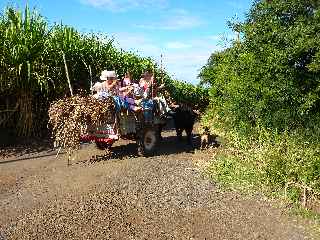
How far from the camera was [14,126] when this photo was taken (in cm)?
1386

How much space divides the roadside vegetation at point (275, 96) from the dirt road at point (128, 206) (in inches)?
48.2

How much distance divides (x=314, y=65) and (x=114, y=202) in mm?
5817

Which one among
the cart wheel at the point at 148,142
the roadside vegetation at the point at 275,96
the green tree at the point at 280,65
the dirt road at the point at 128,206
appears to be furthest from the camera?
the cart wheel at the point at 148,142

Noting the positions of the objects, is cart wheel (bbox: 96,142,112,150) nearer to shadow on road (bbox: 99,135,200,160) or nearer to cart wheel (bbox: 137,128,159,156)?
shadow on road (bbox: 99,135,200,160)

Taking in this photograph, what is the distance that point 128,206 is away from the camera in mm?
7691

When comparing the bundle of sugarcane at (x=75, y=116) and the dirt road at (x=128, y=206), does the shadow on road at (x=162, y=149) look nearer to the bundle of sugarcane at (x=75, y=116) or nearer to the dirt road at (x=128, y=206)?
the dirt road at (x=128, y=206)

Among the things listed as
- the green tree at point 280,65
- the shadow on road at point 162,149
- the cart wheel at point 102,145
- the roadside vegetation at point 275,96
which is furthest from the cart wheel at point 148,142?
the green tree at point 280,65

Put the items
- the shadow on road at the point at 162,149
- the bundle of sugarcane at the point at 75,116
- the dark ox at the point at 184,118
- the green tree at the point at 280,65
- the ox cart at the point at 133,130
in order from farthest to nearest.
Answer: the dark ox at the point at 184,118
the shadow on road at the point at 162,149
the green tree at the point at 280,65
the ox cart at the point at 133,130
the bundle of sugarcane at the point at 75,116

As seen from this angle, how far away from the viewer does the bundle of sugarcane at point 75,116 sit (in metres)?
10.4

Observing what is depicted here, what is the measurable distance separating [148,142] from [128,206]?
4548 millimetres

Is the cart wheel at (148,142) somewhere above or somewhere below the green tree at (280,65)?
below

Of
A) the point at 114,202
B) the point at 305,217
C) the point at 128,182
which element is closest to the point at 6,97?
the point at 128,182

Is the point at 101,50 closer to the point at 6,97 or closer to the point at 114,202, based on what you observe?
the point at 6,97

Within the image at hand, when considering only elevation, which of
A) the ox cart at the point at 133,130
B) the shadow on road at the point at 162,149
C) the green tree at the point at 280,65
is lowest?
the shadow on road at the point at 162,149
